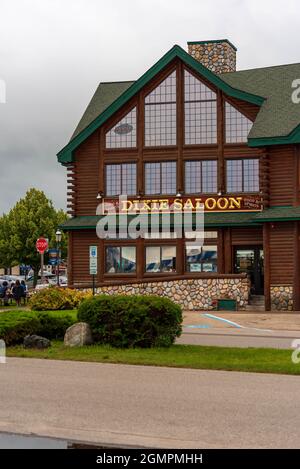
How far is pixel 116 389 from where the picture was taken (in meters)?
12.0

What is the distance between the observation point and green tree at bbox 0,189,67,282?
64.4m

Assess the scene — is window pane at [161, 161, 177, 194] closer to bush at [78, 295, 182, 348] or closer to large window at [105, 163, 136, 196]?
large window at [105, 163, 136, 196]

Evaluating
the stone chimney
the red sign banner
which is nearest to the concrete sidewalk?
the red sign banner

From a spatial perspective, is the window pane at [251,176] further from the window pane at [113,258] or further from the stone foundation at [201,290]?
the window pane at [113,258]

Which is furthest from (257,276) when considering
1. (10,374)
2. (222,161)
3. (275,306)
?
(10,374)

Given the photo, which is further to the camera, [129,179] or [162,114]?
[129,179]

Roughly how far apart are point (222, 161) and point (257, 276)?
5.96 m

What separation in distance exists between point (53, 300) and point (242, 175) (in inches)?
474

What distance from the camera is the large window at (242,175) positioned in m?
35.7

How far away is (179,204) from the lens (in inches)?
1437

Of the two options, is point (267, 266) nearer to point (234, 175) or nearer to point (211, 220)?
point (211, 220)

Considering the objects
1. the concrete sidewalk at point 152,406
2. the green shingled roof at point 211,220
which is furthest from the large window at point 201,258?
the concrete sidewalk at point 152,406

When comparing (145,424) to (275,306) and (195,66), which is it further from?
(195,66)

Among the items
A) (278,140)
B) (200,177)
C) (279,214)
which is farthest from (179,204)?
(278,140)
